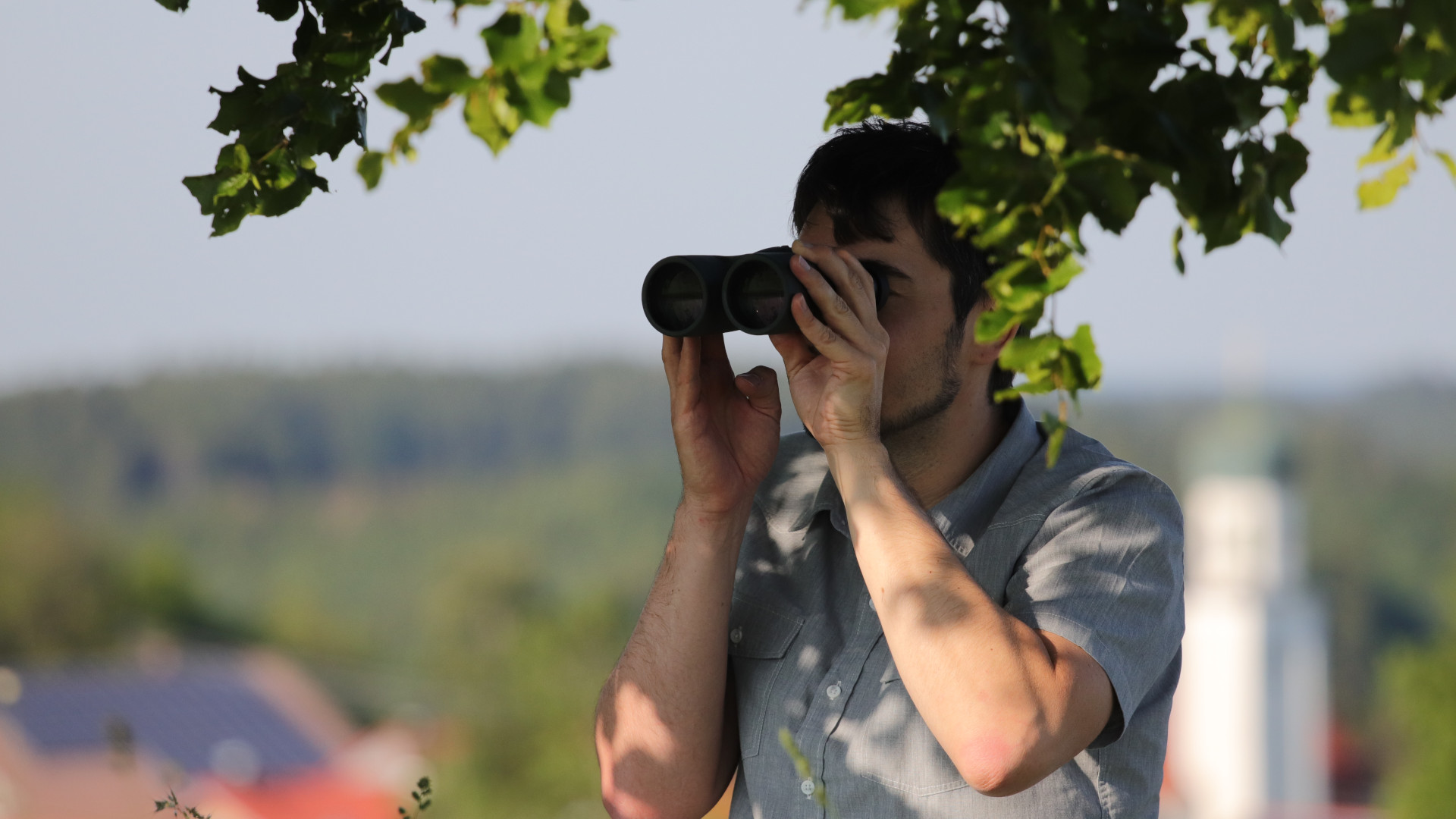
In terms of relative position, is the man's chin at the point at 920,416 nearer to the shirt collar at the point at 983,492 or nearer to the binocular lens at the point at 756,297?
the shirt collar at the point at 983,492

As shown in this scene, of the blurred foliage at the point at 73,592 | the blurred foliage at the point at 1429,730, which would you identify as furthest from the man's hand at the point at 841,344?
the blurred foliage at the point at 73,592

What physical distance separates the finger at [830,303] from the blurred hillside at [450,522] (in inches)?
Answer: 1506

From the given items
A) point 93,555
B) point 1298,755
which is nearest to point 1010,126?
point 1298,755

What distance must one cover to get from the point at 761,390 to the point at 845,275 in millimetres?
352

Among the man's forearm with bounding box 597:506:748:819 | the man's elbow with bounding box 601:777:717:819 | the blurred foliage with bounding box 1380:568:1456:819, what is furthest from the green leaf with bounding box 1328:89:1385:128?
the blurred foliage with bounding box 1380:568:1456:819

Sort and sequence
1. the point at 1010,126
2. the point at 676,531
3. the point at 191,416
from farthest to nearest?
1. the point at 191,416
2. the point at 676,531
3. the point at 1010,126

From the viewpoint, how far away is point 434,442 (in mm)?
85625

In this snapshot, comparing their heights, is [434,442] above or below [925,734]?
above

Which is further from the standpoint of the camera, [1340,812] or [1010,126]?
[1340,812]

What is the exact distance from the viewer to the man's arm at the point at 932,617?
1528 millimetres

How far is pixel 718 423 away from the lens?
2064mm

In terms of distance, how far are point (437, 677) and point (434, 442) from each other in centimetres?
3259

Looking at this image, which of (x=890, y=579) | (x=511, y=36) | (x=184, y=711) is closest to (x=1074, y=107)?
(x=511, y=36)

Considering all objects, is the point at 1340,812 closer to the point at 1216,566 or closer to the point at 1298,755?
the point at 1298,755
